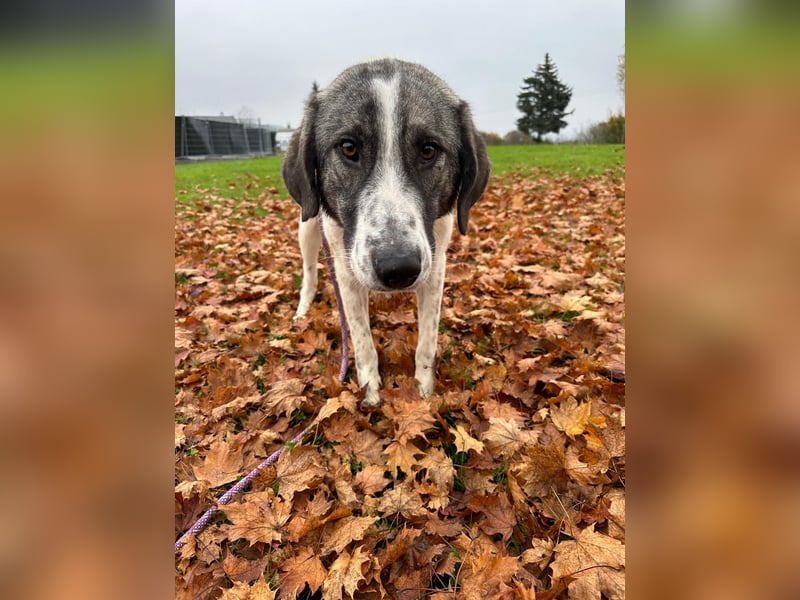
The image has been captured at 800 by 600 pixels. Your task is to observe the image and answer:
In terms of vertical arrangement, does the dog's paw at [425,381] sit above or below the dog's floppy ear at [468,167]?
below

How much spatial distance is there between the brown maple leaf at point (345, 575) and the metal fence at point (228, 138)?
935 inches

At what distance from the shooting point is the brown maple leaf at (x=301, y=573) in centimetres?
182

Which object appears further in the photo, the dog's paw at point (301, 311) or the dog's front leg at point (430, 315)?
the dog's paw at point (301, 311)

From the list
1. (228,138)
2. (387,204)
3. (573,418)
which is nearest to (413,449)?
(573,418)

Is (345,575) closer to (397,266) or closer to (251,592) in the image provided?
(251,592)

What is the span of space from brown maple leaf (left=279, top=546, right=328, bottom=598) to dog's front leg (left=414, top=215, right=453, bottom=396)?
1.35 m

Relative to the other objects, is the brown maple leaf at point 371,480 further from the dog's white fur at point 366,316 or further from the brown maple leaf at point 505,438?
the dog's white fur at point 366,316

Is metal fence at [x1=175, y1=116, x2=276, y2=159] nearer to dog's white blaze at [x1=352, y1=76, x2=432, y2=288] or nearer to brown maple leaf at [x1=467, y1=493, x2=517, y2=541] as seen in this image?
dog's white blaze at [x1=352, y1=76, x2=432, y2=288]

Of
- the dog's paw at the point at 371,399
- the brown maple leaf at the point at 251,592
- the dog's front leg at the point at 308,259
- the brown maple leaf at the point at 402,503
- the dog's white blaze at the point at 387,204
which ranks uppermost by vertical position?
the dog's white blaze at the point at 387,204

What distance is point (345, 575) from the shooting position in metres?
1.82

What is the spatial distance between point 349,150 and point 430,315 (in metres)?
1.14

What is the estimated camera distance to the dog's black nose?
2314 mm

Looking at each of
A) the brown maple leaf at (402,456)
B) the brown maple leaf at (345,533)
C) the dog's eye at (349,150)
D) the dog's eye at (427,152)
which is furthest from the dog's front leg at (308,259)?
the brown maple leaf at (345,533)
